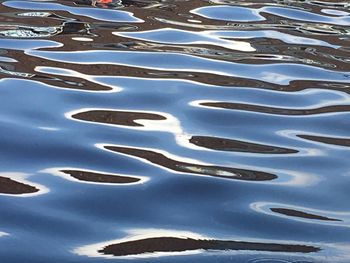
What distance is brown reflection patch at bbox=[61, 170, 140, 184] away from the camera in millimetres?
2404

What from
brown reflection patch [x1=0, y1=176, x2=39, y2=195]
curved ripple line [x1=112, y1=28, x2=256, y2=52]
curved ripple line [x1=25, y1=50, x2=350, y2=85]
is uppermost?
curved ripple line [x1=112, y1=28, x2=256, y2=52]

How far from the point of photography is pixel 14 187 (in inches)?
91.4

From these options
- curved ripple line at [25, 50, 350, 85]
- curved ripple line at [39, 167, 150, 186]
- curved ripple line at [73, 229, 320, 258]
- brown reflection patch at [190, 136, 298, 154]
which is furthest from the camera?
curved ripple line at [25, 50, 350, 85]

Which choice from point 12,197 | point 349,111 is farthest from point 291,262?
point 349,111

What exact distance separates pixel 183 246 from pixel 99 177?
50 cm

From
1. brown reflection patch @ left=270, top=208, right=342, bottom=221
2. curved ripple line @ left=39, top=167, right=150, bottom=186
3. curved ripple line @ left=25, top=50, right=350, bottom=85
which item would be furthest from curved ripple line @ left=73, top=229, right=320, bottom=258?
curved ripple line @ left=25, top=50, right=350, bottom=85

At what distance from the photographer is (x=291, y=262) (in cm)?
196

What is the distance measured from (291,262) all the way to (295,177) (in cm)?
61

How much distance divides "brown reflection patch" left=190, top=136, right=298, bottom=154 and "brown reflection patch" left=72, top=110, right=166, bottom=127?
0.85 feet

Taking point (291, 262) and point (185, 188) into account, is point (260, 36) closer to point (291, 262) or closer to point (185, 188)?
point (185, 188)

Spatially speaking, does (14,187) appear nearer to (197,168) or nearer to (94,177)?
(94,177)

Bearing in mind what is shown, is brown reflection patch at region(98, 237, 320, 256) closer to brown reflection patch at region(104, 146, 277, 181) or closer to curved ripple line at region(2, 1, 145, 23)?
brown reflection patch at region(104, 146, 277, 181)

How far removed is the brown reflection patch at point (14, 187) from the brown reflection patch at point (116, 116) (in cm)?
64

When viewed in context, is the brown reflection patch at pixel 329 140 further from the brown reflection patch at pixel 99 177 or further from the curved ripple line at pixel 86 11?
the curved ripple line at pixel 86 11
